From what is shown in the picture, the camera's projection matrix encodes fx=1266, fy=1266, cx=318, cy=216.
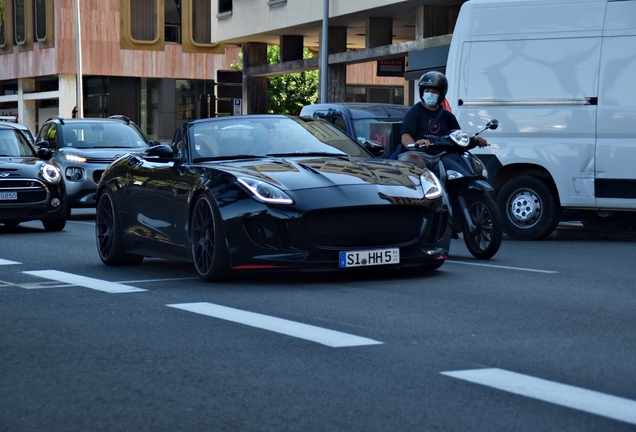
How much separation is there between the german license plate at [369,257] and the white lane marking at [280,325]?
1.32m

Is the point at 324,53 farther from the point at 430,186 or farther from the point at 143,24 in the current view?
the point at 143,24

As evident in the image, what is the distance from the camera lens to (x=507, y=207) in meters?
14.6

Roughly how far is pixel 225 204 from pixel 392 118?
853cm

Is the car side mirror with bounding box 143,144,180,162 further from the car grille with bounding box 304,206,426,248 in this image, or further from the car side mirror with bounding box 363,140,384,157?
the car grille with bounding box 304,206,426,248

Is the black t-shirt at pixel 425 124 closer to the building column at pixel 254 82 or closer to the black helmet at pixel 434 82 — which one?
the black helmet at pixel 434 82

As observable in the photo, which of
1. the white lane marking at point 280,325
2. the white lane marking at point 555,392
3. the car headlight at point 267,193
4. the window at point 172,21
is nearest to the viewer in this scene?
the white lane marking at point 555,392

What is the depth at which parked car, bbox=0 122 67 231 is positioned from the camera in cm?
1689

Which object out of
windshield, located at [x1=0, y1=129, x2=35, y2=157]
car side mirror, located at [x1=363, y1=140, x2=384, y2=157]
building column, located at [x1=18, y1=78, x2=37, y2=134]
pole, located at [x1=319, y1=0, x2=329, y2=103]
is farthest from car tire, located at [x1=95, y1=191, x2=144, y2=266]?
building column, located at [x1=18, y1=78, x2=37, y2=134]

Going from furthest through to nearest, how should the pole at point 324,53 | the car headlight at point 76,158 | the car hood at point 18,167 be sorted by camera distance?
the pole at point 324,53 < the car headlight at point 76,158 < the car hood at point 18,167

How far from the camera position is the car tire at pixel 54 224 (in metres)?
17.3

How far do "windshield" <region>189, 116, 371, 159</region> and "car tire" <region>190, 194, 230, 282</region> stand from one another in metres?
0.79

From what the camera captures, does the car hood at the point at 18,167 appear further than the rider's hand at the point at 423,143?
Yes

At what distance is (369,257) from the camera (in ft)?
30.0

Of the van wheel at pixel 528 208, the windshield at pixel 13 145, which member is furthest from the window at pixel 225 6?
the van wheel at pixel 528 208
